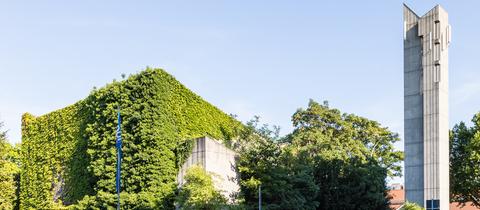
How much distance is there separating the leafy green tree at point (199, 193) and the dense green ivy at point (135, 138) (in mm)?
1357

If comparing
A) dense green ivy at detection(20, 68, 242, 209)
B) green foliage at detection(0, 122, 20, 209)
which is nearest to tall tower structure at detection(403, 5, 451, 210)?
dense green ivy at detection(20, 68, 242, 209)

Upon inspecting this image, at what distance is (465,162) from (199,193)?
101ft

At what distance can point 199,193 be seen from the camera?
26844 mm

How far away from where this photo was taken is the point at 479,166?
4900 cm

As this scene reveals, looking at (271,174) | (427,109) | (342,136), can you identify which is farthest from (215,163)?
(342,136)

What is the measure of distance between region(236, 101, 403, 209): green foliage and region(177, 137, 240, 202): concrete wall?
2.28 ft

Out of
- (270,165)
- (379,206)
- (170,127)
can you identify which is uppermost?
(170,127)

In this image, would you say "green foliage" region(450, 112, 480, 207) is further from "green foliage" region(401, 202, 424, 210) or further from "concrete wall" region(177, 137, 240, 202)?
"concrete wall" region(177, 137, 240, 202)

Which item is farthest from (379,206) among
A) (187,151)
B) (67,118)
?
(67,118)

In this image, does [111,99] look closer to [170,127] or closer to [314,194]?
[170,127]

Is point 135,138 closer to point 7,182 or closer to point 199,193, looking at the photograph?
point 199,193

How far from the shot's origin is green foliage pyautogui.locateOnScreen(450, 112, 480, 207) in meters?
49.1

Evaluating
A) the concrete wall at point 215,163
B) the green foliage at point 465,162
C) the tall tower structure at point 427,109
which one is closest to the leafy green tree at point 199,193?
the concrete wall at point 215,163

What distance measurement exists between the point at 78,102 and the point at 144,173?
29.3 feet
